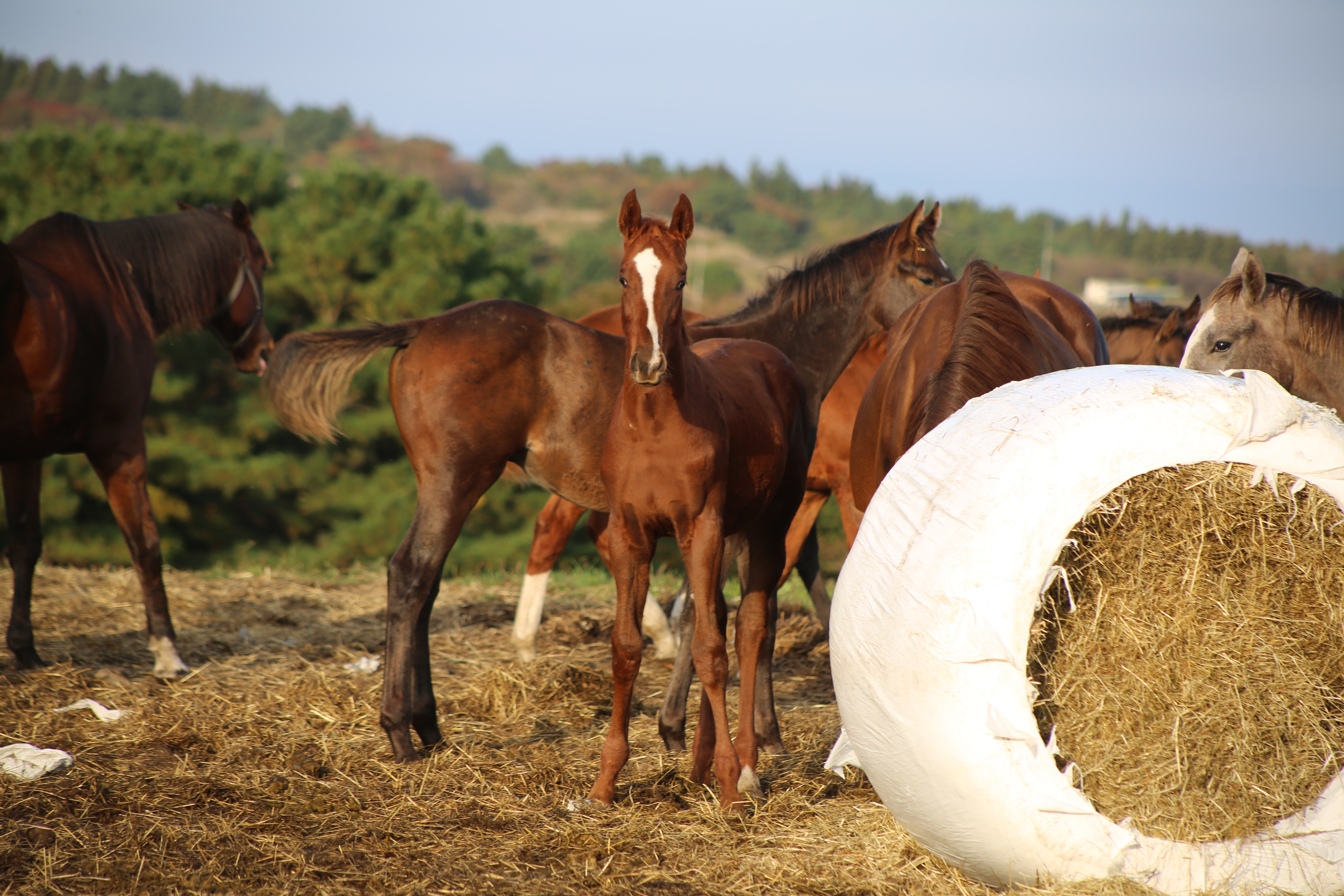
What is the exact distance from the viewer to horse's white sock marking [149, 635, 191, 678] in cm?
499

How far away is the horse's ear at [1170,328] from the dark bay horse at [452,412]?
3.59m

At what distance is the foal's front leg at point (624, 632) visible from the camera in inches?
136

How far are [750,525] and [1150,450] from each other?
180 centimetres

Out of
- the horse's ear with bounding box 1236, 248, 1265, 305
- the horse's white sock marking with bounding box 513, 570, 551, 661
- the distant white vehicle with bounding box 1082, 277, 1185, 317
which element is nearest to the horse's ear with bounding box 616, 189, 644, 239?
the horse's ear with bounding box 1236, 248, 1265, 305

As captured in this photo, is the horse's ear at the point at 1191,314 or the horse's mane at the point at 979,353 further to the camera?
Result: the horse's ear at the point at 1191,314

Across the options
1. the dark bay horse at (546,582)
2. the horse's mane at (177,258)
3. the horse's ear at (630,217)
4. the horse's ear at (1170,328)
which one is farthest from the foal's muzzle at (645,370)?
the horse's ear at (1170,328)

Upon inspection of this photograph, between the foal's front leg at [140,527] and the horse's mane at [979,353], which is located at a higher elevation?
the horse's mane at [979,353]

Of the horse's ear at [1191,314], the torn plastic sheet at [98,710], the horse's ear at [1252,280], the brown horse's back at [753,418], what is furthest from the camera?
the horse's ear at [1191,314]

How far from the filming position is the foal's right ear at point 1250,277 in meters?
4.17

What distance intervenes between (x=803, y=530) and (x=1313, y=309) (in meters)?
2.63

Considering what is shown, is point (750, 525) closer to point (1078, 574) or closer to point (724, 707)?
point (724, 707)

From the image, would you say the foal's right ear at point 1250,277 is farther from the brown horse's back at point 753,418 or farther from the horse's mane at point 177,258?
the horse's mane at point 177,258

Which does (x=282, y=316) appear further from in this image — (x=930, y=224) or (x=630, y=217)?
(x=630, y=217)

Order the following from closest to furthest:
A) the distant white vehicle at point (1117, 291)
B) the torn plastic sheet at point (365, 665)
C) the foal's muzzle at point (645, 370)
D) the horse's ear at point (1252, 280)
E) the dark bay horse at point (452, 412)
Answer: the foal's muzzle at point (645, 370), the dark bay horse at point (452, 412), the horse's ear at point (1252, 280), the torn plastic sheet at point (365, 665), the distant white vehicle at point (1117, 291)
